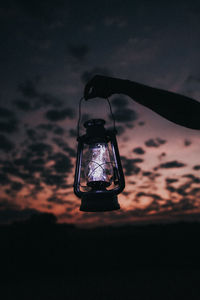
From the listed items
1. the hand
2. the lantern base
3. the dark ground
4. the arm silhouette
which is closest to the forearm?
the arm silhouette

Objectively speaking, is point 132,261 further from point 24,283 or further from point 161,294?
point 24,283

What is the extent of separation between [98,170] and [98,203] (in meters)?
0.32

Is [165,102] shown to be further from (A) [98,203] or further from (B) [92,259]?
(B) [92,259]

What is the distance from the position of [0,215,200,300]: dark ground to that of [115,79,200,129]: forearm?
50.8ft

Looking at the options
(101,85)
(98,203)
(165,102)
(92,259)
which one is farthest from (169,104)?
(92,259)

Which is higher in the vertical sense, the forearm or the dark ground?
the dark ground

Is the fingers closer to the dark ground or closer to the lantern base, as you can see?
the lantern base

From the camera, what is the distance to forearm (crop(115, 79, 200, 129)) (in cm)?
117

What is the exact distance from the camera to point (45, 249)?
16031mm

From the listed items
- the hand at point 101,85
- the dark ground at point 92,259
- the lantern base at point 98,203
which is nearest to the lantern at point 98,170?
the lantern base at point 98,203

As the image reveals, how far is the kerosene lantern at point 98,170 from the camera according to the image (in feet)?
5.30

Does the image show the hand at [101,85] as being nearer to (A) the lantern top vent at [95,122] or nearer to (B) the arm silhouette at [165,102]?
(B) the arm silhouette at [165,102]

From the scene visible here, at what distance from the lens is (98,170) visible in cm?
185

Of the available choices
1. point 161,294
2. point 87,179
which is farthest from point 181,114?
point 161,294
